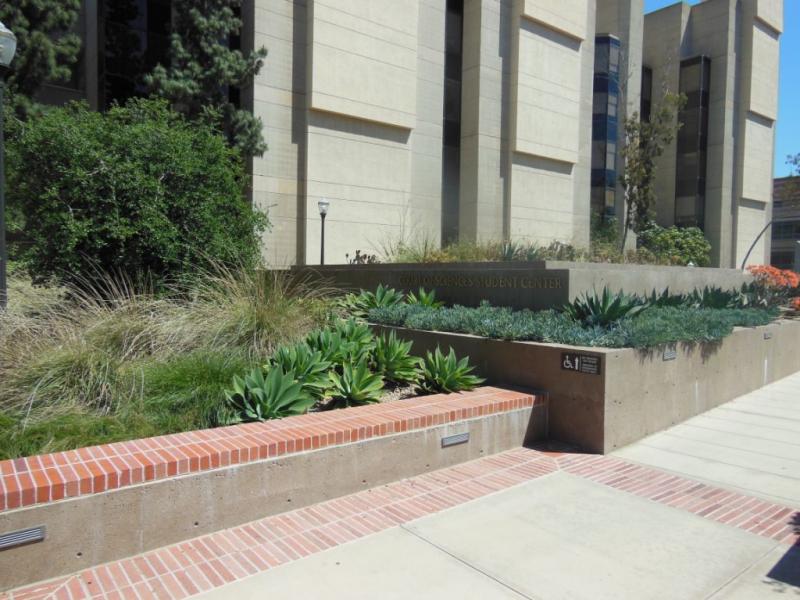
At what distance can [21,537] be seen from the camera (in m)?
3.32

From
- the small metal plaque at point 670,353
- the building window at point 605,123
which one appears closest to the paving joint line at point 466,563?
the small metal plaque at point 670,353

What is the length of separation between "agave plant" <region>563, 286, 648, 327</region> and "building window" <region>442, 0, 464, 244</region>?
1902cm

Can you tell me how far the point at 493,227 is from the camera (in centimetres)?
2623

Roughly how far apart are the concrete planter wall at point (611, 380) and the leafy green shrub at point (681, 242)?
97.5 feet

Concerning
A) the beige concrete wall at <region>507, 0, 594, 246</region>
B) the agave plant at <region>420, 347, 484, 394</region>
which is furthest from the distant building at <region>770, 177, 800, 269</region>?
the agave plant at <region>420, 347, 484, 394</region>

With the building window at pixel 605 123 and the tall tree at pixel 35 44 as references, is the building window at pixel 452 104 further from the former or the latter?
the tall tree at pixel 35 44

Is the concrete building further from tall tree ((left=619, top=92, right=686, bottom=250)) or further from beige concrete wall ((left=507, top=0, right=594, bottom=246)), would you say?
tall tree ((left=619, top=92, right=686, bottom=250))

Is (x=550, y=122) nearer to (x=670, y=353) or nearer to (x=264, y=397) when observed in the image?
(x=670, y=353)

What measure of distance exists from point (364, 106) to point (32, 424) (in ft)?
62.6

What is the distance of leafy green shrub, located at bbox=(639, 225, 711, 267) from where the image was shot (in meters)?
36.2

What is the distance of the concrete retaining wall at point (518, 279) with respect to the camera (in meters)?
8.73

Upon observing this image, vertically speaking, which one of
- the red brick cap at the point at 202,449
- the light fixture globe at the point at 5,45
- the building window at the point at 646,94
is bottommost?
the red brick cap at the point at 202,449

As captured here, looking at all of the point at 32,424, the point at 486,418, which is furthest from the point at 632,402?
the point at 32,424

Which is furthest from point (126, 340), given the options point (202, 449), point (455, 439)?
point (455, 439)
